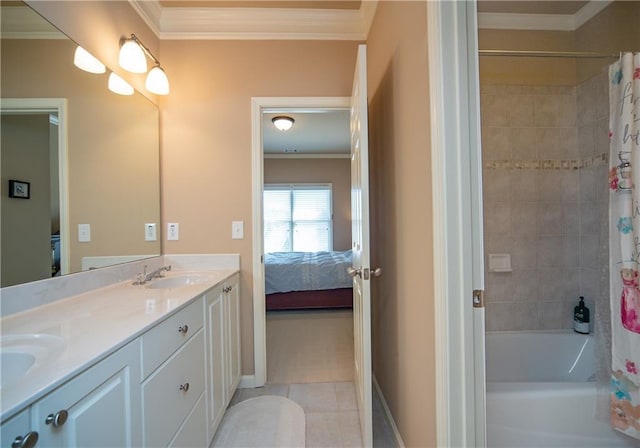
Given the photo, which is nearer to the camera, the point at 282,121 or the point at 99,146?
the point at 99,146

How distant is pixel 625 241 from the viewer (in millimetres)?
1150

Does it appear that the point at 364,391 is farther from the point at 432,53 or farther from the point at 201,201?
the point at 201,201

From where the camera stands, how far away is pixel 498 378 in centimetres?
168

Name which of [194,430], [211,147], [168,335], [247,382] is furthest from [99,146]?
[247,382]

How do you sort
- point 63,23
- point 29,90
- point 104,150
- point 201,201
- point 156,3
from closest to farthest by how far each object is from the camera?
point 29,90 < point 63,23 < point 104,150 < point 156,3 < point 201,201

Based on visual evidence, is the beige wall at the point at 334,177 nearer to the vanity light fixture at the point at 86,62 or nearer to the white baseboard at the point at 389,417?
the white baseboard at the point at 389,417

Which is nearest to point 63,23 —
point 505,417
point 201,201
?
point 201,201

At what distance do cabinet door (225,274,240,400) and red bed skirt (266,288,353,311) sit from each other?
5.81 feet

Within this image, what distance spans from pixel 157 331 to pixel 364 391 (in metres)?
1.02

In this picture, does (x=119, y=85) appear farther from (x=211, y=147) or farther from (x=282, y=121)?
(x=282, y=121)

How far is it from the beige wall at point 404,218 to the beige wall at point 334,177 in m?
4.17

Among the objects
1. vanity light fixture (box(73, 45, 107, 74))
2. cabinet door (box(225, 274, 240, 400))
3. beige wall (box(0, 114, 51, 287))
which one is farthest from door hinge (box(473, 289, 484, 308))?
vanity light fixture (box(73, 45, 107, 74))

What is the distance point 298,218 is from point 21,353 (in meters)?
5.32

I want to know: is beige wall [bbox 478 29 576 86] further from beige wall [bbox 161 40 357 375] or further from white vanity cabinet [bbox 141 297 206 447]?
white vanity cabinet [bbox 141 297 206 447]
